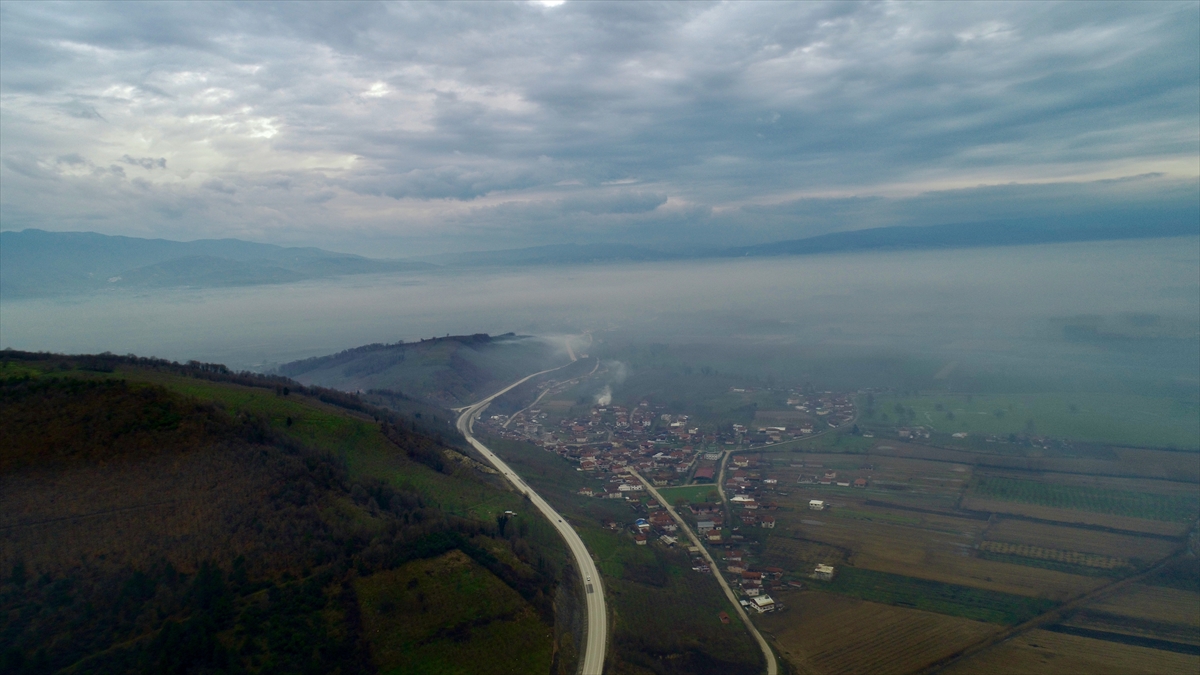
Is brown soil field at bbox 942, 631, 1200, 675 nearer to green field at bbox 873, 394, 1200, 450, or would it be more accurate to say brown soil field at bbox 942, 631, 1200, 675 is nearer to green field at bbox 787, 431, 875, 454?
green field at bbox 787, 431, 875, 454

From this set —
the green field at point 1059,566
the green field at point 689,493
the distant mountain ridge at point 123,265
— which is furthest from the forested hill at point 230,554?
the distant mountain ridge at point 123,265

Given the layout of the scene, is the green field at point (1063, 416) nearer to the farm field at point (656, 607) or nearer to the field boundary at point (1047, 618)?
the field boundary at point (1047, 618)

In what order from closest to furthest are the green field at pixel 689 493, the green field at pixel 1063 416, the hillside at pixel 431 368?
the green field at pixel 689 493 < the green field at pixel 1063 416 < the hillside at pixel 431 368

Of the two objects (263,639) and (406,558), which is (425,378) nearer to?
(406,558)

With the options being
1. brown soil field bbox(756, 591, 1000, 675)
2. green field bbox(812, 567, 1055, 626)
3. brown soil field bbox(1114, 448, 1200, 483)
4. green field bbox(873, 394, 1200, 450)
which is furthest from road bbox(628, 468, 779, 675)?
brown soil field bbox(1114, 448, 1200, 483)

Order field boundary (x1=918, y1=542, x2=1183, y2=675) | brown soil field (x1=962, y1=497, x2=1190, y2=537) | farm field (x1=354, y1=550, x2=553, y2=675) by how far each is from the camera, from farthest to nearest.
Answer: brown soil field (x1=962, y1=497, x2=1190, y2=537) → field boundary (x1=918, y1=542, x2=1183, y2=675) → farm field (x1=354, y1=550, x2=553, y2=675)

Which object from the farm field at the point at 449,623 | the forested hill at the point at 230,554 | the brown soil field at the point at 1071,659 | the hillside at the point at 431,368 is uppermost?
the hillside at the point at 431,368
